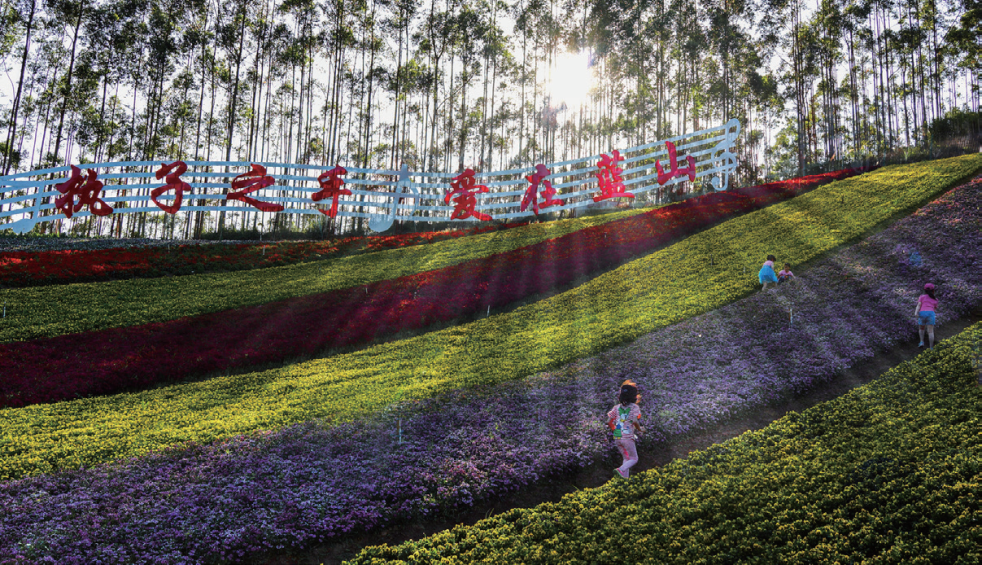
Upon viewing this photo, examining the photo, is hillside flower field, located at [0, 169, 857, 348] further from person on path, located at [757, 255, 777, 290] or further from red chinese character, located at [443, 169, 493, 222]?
person on path, located at [757, 255, 777, 290]

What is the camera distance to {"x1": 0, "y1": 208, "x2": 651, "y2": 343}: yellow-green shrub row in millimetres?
15250

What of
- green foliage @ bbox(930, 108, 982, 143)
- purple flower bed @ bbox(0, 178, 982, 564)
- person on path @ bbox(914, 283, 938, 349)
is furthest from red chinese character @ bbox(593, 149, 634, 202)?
green foliage @ bbox(930, 108, 982, 143)

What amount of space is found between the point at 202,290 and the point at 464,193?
1265cm

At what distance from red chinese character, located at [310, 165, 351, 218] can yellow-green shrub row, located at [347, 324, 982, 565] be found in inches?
814

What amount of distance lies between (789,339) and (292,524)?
1121 cm

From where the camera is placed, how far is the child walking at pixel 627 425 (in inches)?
287

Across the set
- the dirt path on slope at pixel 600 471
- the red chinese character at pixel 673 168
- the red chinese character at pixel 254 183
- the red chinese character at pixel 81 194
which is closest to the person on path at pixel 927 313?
the dirt path on slope at pixel 600 471

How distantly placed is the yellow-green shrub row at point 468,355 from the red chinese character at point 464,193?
8.99m

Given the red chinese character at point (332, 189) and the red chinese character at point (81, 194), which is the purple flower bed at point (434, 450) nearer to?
the red chinese character at point (332, 189)

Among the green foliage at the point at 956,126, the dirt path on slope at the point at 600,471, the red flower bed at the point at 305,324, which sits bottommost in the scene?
the dirt path on slope at the point at 600,471

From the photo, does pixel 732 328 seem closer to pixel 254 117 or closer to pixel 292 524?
pixel 292 524

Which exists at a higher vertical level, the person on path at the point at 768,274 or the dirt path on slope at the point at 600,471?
the person on path at the point at 768,274

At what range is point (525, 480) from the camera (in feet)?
24.1

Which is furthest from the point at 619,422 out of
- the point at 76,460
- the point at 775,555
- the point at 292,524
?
the point at 76,460
